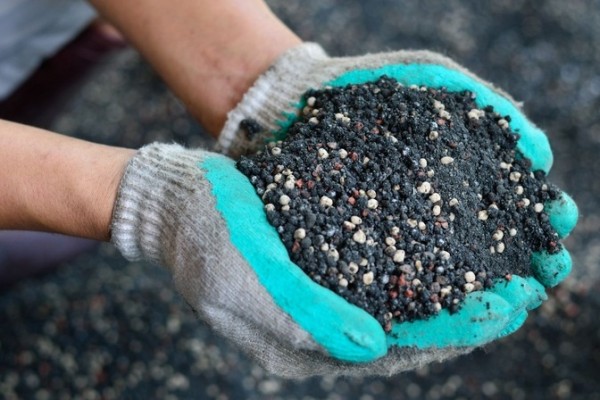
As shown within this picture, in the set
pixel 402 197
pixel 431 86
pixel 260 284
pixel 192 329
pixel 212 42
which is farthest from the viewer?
pixel 192 329

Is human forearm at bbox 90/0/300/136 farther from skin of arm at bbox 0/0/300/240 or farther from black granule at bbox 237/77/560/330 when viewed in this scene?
black granule at bbox 237/77/560/330

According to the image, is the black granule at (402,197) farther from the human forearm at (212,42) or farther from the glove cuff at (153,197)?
the human forearm at (212,42)

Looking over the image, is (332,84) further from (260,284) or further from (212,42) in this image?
(260,284)

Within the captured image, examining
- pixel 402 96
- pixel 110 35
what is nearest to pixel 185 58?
pixel 402 96

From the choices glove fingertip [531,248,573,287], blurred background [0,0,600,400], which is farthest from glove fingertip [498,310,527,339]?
blurred background [0,0,600,400]

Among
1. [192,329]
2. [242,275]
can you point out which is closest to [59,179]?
[242,275]

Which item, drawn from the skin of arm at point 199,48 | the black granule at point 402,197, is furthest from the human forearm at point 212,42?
the black granule at point 402,197
